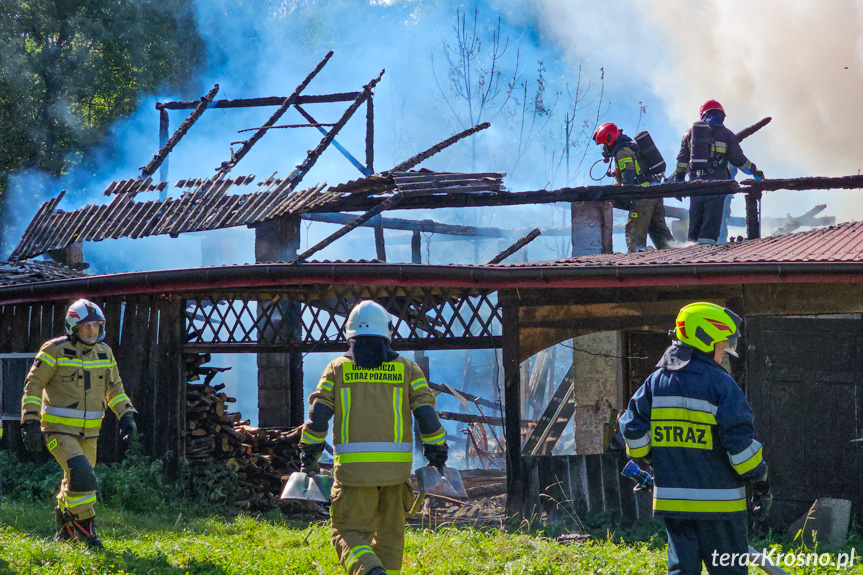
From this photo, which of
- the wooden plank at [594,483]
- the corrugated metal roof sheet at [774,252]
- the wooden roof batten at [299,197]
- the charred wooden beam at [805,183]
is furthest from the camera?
the wooden roof batten at [299,197]

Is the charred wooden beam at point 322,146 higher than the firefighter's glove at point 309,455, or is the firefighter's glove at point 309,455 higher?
the charred wooden beam at point 322,146

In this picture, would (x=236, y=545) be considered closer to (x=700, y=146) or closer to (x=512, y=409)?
(x=512, y=409)

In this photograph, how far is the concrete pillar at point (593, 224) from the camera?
14.1 metres

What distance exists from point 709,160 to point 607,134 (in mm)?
1605

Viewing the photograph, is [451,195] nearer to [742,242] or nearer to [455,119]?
[742,242]

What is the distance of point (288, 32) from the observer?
4112cm

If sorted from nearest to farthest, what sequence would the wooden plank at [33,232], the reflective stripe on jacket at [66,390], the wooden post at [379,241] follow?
1. the reflective stripe on jacket at [66,390]
2. the wooden post at [379,241]
3. the wooden plank at [33,232]

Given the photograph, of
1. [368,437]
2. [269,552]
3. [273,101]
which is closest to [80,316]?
[269,552]

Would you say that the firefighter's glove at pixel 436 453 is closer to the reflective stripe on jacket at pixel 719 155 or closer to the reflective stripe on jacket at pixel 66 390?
the reflective stripe on jacket at pixel 66 390

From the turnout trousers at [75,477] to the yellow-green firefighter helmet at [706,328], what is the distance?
486 cm

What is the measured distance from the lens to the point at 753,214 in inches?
486

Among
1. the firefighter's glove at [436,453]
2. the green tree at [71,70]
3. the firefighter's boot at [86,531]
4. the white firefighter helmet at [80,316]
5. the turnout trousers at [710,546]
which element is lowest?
the firefighter's boot at [86,531]

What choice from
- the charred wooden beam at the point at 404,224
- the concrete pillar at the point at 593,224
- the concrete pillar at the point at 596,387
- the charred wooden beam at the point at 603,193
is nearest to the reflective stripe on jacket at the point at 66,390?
the charred wooden beam at the point at 603,193

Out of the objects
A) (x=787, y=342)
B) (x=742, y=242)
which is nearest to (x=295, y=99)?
(x=742, y=242)
